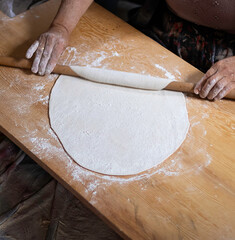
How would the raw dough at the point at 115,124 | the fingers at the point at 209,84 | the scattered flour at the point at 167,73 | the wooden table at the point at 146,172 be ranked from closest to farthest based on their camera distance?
1. the wooden table at the point at 146,172
2. the raw dough at the point at 115,124
3. the fingers at the point at 209,84
4. the scattered flour at the point at 167,73

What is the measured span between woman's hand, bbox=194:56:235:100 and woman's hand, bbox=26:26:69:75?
67 centimetres

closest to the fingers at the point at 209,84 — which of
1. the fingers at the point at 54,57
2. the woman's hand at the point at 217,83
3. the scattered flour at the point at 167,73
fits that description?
the woman's hand at the point at 217,83

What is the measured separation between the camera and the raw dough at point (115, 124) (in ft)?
3.37

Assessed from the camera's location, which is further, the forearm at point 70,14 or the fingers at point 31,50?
the forearm at point 70,14

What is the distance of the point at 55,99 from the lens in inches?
47.0

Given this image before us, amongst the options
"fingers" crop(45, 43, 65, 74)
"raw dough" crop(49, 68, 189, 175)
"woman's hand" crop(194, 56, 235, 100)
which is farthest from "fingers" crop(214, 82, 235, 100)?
"fingers" crop(45, 43, 65, 74)

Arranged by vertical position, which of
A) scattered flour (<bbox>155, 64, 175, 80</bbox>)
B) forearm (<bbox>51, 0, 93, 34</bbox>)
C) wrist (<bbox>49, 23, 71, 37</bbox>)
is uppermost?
scattered flour (<bbox>155, 64, 175, 80</bbox>)

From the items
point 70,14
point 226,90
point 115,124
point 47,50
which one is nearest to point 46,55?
point 47,50

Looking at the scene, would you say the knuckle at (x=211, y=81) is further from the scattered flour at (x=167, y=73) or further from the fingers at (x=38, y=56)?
the fingers at (x=38, y=56)

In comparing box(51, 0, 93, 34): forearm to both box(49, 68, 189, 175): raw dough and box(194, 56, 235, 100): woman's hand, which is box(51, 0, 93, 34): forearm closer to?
box(49, 68, 189, 175): raw dough

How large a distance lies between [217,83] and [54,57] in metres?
0.75

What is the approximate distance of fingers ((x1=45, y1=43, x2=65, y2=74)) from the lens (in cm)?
126

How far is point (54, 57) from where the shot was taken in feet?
4.20

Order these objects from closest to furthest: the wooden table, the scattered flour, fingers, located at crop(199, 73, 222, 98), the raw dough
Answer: the wooden table < the raw dough < fingers, located at crop(199, 73, 222, 98) < the scattered flour
